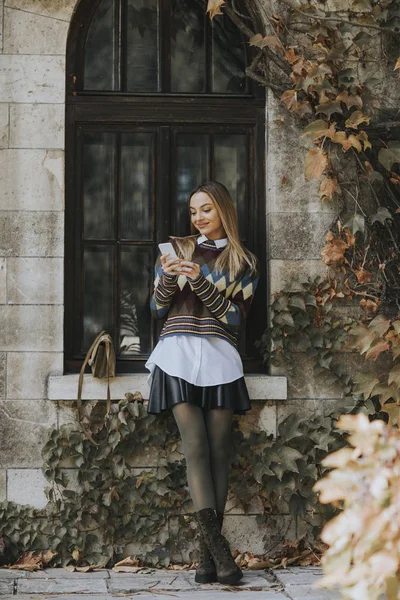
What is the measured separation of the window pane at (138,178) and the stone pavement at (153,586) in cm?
188

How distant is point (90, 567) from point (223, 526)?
74 centimetres

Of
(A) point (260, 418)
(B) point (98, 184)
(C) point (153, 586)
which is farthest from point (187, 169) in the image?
(C) point (153, 586)

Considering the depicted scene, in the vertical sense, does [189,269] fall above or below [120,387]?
above

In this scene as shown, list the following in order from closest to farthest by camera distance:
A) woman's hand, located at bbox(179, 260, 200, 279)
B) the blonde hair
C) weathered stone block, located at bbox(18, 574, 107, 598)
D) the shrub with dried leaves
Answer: the shrub with dried leaves
weathered stone block, located at bbox(18, 574, 107, 598)
woman's hand, located at bbox(179, 260, 200, 279)
the blonde hair

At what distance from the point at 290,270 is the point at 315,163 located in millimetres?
605

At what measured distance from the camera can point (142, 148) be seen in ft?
17.7

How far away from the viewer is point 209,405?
479 cm

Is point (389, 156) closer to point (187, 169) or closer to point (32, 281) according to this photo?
point (187, 169)

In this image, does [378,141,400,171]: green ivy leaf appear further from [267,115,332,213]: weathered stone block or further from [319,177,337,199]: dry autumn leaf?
[267,115,332,213]: weathered stone block

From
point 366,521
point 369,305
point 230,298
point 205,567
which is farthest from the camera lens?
point 369,305

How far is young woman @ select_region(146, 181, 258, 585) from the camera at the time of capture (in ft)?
15.2

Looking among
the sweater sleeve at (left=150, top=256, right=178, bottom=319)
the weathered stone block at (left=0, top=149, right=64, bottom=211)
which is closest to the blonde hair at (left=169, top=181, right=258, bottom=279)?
the sweater sleeve at (left=150, top=256, right=178, bottom=319)

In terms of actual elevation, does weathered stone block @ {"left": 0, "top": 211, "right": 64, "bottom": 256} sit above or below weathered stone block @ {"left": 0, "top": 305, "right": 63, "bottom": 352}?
above

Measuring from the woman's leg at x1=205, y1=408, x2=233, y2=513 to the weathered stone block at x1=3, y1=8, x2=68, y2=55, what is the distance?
2.17 metres
